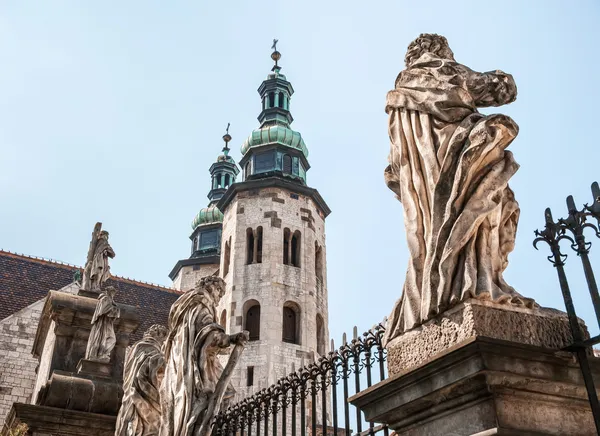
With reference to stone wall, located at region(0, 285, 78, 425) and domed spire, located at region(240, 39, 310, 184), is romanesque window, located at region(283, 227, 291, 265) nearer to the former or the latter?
domed spire, located at region(240, 39, 310, 184)

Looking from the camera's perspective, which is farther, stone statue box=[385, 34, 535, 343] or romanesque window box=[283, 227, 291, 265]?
romanesque window box=[283, 227, 291, 265]

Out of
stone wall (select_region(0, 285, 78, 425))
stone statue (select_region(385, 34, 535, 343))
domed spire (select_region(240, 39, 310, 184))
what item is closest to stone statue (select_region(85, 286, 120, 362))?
stone statue (select_region(385, 34, 535, 343))

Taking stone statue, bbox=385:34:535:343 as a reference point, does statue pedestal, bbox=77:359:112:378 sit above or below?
above

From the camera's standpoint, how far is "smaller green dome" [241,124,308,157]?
43438 millimetres

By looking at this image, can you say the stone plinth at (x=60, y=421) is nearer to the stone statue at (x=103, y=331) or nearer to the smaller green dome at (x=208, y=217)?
the stone statue at (x=103, y=331)

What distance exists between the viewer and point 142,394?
843 cm

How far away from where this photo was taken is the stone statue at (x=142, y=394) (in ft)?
27.1

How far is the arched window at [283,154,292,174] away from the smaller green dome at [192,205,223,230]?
463 inches

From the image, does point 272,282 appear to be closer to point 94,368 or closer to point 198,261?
point 198,261

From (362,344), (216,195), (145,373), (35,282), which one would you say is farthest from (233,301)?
(362,344)

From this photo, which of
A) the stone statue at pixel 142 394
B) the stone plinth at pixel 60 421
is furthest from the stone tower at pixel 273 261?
the stone statue at pixel 142 394

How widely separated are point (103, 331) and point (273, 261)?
1079 inches

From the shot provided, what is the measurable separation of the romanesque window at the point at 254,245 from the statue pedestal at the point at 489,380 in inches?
1377

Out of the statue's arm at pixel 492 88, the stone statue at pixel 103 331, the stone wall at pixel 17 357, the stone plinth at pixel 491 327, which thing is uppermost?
the stone wall at pixel 17 357
